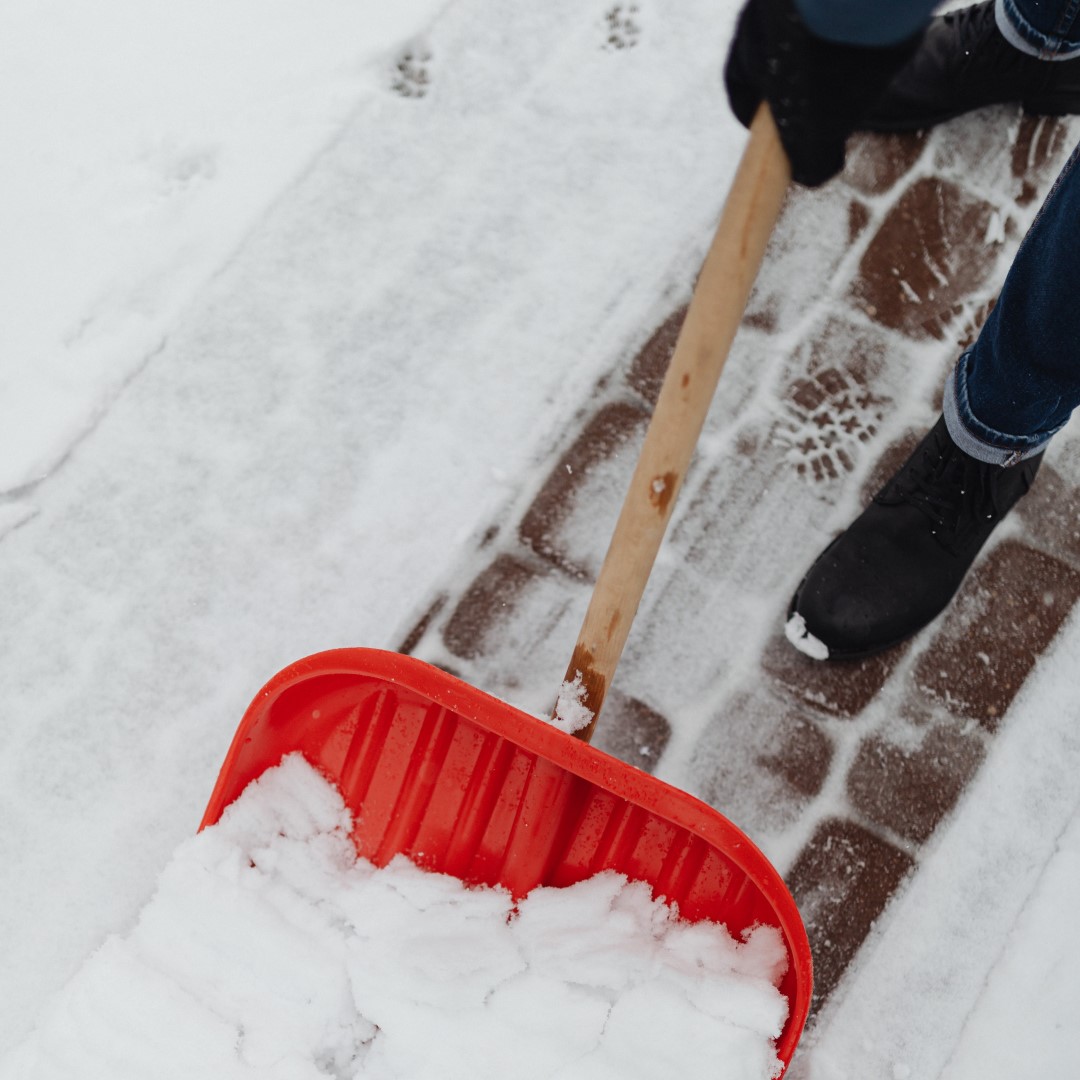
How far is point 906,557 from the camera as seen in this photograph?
53.6 inches

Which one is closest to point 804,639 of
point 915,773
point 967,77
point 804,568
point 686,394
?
point 804,568

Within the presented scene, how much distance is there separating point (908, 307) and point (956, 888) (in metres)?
0.87

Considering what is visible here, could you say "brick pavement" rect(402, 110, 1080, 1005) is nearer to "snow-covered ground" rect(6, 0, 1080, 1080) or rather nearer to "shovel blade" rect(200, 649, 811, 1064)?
"snow-covered ground" rect(6, 0, 1080, 1080)

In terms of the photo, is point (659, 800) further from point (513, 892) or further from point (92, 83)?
point (92, 83)

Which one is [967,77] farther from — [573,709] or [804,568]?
[573,709]

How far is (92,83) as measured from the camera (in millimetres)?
1614

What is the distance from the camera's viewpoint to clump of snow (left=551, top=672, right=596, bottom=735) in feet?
3.59

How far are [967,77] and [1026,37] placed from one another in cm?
10

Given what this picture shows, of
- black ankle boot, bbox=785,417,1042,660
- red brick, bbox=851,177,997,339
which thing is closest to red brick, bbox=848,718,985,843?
black ankle boot, bbox=785,417,1042,660

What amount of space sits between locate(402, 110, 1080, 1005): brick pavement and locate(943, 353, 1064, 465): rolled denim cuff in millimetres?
197

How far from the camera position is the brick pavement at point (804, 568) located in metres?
1.33

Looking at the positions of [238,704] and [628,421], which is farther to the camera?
[628,421]

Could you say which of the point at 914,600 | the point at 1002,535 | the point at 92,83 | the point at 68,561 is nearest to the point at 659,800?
the point at 914,600

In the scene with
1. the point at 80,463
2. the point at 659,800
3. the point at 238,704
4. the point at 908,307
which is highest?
the point at 908,307
